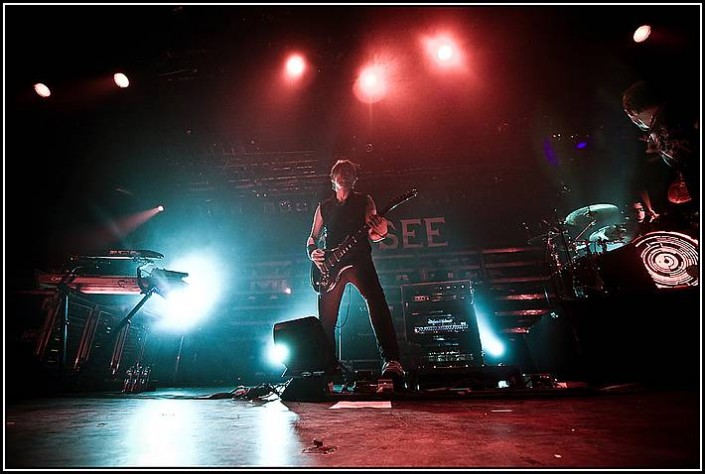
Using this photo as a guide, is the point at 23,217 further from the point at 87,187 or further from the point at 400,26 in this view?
the point at 400,26

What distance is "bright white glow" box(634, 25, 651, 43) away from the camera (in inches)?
199

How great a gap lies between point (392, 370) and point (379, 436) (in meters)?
1.68

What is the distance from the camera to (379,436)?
47.6 inches

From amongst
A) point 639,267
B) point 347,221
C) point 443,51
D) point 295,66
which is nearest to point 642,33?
point 443,51

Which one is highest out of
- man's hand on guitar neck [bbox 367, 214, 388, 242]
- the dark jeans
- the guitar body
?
man's hand on guitar neck [bbox 367, 214, 388, 242]

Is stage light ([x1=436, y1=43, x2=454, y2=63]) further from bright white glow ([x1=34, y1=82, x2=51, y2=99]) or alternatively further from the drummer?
bright white glow ([x1=34, y1=82, x2=51, y2=99])

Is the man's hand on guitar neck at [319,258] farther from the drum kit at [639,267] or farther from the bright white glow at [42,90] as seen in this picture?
the bright white glow at [42,90]

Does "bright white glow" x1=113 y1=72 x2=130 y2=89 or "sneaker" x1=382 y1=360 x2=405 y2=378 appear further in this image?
"bright white glow" x1=113 y1=72 x2=130 y2=89

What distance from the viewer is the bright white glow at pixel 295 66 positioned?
5613 mm

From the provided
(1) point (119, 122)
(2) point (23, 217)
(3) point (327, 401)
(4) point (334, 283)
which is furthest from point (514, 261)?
(2) point (23, 217)

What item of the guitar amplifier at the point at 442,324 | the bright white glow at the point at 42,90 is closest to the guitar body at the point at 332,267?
→ the guitar amplifier at the point at 442,324

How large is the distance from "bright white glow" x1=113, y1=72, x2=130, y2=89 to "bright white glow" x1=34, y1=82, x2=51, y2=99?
1.18m

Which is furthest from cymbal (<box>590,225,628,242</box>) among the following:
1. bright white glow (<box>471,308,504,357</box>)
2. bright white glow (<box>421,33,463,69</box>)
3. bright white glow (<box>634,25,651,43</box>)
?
bright white glow (<box>421,33,463,69</box>)

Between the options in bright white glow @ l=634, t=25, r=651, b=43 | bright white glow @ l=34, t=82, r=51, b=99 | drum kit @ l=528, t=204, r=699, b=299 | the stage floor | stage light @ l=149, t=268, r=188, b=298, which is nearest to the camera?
the stage floor
